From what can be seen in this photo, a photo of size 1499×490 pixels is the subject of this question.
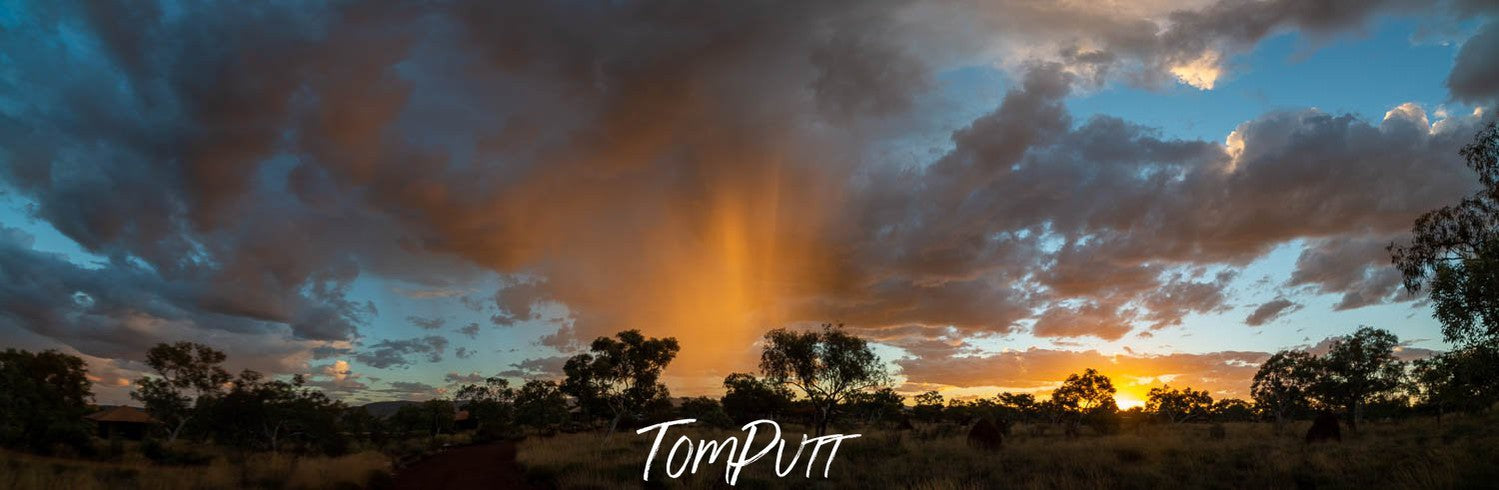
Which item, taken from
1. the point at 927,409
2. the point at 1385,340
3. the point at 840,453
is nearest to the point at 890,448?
the point at 840,453

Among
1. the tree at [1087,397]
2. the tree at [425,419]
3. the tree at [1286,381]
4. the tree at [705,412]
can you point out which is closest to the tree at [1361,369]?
the tree at [1286,381]

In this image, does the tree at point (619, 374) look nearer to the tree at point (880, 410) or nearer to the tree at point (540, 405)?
the tree at point (540, 405)

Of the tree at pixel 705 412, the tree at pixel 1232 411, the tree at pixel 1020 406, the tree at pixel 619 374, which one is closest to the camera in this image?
the tree at pixel 619 374

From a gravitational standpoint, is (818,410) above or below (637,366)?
below

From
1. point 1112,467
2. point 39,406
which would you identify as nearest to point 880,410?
point 1112,467

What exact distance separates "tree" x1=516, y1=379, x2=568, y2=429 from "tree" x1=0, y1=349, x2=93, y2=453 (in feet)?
92.4

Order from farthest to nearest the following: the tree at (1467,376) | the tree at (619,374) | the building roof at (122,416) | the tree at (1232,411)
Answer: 1. the tree at (1232,411)
2. the building roof at (122,416)
3. the tree at (619,374)
4. the tree at (1467,376)

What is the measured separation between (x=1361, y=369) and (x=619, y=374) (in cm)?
6228

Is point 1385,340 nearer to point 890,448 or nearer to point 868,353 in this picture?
point 868,353

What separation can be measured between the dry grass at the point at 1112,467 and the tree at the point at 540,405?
26.1 meters

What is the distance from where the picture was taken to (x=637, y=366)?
51.1 metres

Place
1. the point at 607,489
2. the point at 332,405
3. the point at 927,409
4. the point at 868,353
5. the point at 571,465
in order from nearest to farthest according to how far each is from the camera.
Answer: the point at 607,489 < the point at 571,465 < the point at 332,405 < the point at 868,353 < the point at 927,409

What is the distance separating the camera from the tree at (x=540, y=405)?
58.2m

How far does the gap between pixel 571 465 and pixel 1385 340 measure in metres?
65.8
